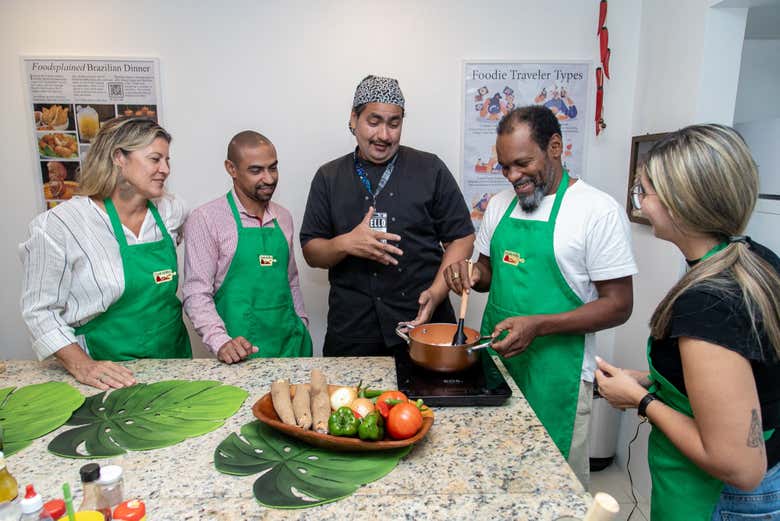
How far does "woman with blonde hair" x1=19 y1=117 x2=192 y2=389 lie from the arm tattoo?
1.43m

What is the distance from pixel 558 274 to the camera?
5.16ft

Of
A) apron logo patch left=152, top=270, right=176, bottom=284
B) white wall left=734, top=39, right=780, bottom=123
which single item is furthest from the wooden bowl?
white wall left=734, top=39, right=780, bottom=123

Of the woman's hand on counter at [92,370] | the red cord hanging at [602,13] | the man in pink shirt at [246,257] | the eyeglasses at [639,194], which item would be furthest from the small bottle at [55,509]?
the red cord hanging at [602,13]

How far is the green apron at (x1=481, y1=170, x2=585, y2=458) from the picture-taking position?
5.19 ft

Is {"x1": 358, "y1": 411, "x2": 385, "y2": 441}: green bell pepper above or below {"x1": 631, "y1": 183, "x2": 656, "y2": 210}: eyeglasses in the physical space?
below

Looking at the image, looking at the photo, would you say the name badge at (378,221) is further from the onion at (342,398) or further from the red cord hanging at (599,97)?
the red cord hanging at (599,97)

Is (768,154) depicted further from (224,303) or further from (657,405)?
(224,303)

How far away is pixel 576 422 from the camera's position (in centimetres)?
160

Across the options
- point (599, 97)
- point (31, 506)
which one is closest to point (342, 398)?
point (31, 506)

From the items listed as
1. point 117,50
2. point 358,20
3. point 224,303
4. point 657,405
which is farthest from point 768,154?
point 117,50

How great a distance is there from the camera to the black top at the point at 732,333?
926 millimetres

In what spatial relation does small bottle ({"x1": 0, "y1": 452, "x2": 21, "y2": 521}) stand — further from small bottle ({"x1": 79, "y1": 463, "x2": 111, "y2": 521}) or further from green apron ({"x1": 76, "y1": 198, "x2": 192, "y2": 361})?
green apron ({"x1": 76, "y1": 198, "x2": 192, "y2": 361})

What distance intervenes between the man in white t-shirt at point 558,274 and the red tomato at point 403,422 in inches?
20.3

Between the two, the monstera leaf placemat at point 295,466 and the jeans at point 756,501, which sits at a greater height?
the monstera leaf placemat at point 295,466
